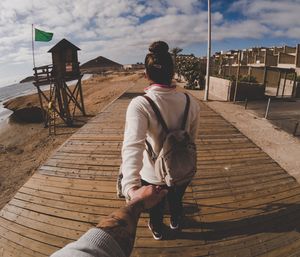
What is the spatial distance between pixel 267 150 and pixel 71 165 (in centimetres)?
551

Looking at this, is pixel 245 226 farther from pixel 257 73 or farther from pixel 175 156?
pixel 257 73

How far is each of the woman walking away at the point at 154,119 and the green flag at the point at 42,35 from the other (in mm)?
15719

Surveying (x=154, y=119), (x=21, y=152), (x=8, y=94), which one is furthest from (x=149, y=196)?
(x=8, y=94)

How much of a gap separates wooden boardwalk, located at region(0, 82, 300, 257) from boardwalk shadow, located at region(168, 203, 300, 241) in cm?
1

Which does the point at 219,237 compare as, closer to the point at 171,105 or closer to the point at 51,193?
the point at 171,105

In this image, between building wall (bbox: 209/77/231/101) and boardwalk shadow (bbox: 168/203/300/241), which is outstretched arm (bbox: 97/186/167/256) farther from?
building wall (bbox: 209/77/231/101)

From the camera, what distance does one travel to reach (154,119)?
2182 mm

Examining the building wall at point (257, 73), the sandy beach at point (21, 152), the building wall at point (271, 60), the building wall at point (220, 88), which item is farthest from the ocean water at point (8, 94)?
the building wall at point (271, 60)

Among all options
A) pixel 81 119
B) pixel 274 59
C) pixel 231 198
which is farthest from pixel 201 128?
pixel 274 59

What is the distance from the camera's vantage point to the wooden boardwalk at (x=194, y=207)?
3.63m

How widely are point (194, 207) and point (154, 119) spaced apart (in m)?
2.84

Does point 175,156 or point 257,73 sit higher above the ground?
point 175,156

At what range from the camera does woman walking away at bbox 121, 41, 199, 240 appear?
185 cm

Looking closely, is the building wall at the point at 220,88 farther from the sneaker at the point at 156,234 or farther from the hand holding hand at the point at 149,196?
the hand holding hand at the point at 149,196
